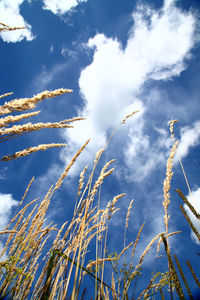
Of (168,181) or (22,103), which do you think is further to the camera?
(168,181)

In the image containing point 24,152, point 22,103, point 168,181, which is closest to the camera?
point 22,103

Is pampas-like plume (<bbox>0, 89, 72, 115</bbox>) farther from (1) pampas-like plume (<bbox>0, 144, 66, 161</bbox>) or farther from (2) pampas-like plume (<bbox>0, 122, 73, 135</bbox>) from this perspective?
(1) pampas-like plume (<bbox>0, 144, 66, 161</bbox>)

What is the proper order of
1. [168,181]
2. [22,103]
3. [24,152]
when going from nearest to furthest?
[22,103], [24,152], [168,181]

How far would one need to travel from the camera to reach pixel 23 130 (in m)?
0.72

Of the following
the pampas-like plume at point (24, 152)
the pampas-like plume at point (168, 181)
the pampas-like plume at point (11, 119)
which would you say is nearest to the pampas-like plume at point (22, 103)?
the pampas-like plume at point (11, 119)

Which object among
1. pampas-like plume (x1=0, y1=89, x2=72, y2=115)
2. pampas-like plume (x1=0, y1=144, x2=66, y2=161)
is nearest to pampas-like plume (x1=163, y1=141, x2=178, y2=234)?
pampas-like plume (x1=0, y1=144, x2=66, y2=161)

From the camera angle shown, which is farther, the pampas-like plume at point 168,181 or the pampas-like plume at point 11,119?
the pampas-like plume at point 168,181

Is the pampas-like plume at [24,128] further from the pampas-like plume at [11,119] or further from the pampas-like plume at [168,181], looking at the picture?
the pampas-like plume at [168,181]

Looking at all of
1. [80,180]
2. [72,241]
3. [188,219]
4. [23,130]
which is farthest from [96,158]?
[23,130]

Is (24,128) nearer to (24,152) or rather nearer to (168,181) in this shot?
(24,152)

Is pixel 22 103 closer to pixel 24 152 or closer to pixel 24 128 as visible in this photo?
pixel 24 128

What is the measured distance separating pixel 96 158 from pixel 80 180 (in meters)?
0.27

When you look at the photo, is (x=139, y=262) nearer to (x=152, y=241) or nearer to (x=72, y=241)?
(x=152, y=241)

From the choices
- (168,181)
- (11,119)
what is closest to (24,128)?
(11,119)
